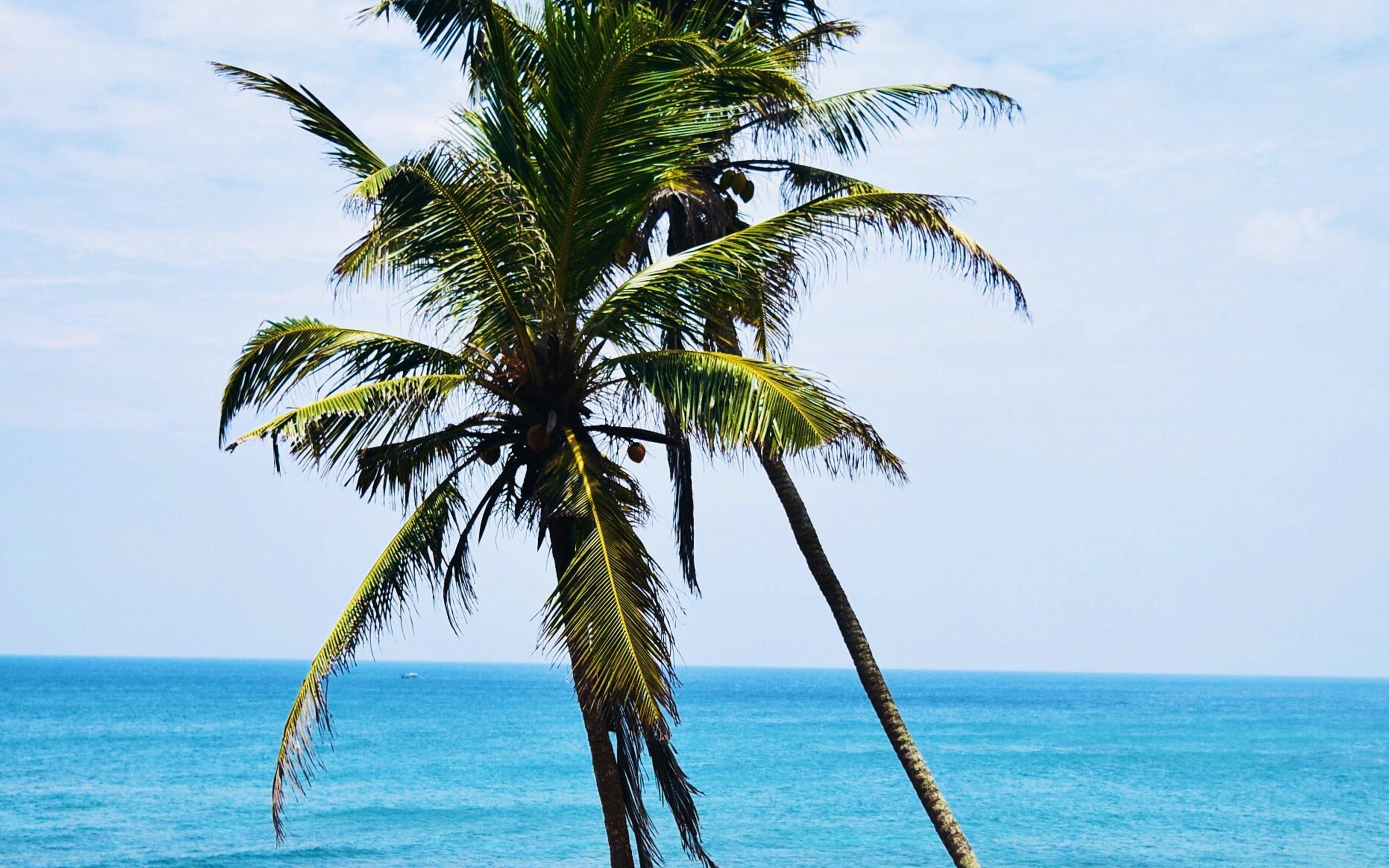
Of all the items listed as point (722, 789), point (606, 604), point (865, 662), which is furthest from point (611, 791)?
point (722, 789)

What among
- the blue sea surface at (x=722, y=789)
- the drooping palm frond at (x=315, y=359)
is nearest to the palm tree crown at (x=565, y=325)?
the drooping palm frond at (x=315, y=359)

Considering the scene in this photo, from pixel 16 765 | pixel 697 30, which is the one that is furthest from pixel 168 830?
pixel 697 30

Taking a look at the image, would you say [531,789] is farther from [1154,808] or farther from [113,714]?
[113,714]

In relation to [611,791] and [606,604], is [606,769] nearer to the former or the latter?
[611,791]

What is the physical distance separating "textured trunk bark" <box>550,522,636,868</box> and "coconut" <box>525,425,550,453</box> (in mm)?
553

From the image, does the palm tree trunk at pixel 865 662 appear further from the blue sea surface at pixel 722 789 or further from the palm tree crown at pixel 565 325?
the blue sea surface at pixel 722 789

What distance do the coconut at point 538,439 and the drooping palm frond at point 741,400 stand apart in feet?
2.21

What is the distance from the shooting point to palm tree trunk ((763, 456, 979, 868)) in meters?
11.2

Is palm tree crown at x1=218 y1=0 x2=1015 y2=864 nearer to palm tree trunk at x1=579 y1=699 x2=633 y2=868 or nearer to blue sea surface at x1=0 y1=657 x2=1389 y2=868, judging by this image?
palm tree trunk at x1=579 y1=699 x2=633 y2=868

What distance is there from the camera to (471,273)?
9031mm

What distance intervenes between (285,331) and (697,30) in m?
3.38

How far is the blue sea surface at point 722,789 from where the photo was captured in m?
31.4

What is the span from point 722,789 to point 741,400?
1502 inches

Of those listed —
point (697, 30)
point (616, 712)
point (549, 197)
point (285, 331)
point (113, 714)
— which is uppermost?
point (697, 30)
